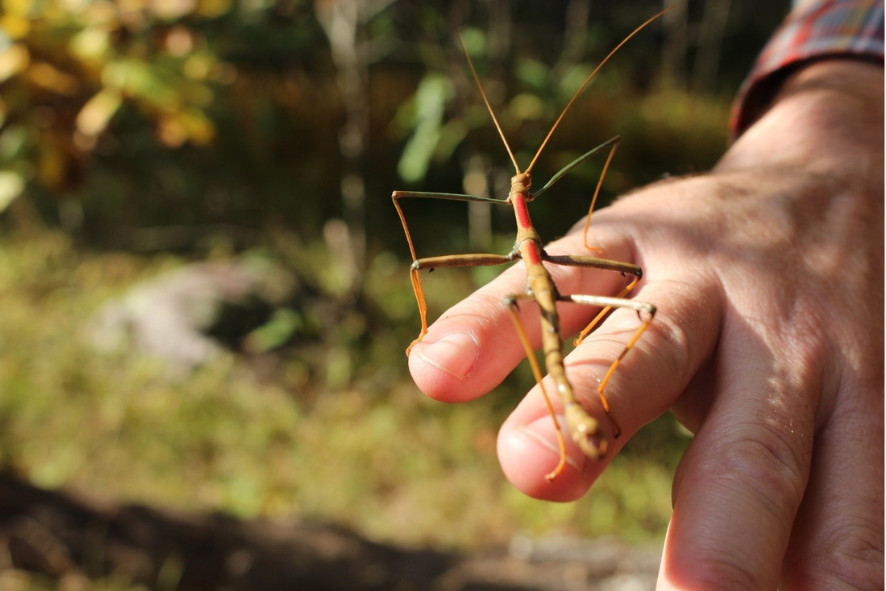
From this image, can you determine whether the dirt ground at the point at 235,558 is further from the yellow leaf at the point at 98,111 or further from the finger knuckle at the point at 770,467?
the yellow leaf at the point at 98,111

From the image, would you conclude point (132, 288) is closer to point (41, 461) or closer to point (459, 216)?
point (41, 461)

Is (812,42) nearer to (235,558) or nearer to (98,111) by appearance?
(235,558)

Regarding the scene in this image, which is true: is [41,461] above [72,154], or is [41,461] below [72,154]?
below

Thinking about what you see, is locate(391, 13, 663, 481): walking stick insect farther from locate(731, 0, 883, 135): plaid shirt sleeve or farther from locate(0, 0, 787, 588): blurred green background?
locate(731, 0, 883, 135): plaid shirt sleeve

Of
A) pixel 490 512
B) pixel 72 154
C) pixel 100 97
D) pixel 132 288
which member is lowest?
pixel 490 512

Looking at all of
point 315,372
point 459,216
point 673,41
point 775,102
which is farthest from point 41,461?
point 673,41

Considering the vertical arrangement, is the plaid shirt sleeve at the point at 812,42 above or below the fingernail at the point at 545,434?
above

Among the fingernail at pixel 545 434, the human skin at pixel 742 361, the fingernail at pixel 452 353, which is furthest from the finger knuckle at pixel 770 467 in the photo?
the fingernail at pixel 452 353
